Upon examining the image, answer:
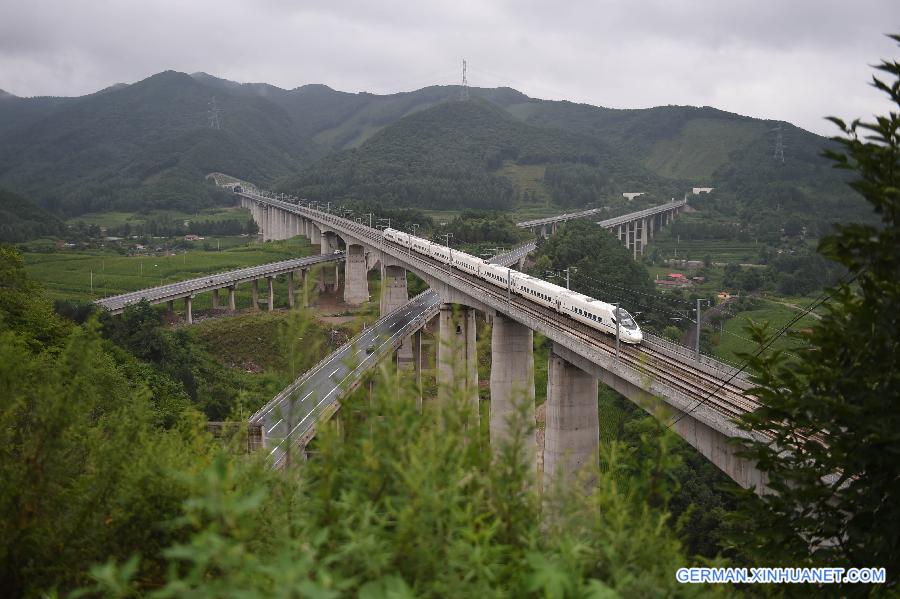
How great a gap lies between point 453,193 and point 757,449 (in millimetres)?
178637

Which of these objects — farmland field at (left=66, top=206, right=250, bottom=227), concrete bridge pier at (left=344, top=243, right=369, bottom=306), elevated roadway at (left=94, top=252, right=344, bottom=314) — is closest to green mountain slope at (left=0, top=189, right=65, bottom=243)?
farmland field at (left=66, top=206, right=250, bottom=227)

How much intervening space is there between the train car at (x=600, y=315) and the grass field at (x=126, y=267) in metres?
57.8

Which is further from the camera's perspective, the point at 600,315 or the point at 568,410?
the point at 568,410

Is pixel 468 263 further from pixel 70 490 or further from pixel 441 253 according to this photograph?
pixel 70 490

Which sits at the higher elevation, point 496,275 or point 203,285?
point 496,275

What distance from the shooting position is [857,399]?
1165 cm

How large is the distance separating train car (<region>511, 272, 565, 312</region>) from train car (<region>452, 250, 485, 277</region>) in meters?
8.41

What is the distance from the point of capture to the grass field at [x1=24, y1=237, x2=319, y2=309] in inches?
3516

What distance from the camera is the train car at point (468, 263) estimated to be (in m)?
62.5

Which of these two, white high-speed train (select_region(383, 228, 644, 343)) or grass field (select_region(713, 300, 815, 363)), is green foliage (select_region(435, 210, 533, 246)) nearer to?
grass field (select_region(713, 300, 815, 363))

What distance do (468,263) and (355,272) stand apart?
42.0 meters

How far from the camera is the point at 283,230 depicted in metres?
154

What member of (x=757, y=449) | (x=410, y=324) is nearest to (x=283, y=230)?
(x=410, y=324)

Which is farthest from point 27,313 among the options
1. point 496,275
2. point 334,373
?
point 496,275
